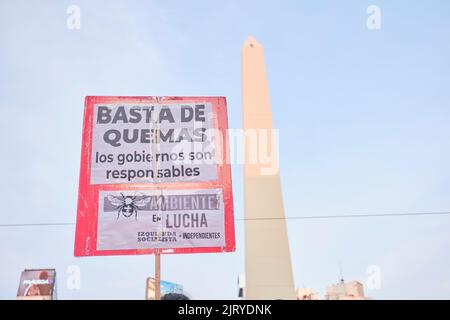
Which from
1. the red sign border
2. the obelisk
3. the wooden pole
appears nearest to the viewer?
the wooden pole

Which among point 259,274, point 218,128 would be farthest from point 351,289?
point 218,128

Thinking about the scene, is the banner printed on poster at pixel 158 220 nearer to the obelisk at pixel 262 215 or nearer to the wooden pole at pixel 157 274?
the wooden pole at pixel 157 274

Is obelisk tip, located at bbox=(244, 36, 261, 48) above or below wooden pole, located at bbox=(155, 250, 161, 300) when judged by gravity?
above

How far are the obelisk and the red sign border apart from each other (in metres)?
21.1

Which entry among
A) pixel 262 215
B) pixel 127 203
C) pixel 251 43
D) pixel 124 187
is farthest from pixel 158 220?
pixel 251 43

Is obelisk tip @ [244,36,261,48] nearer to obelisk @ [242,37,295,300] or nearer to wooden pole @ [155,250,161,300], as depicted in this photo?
obelisk @ [242,37,295,300]

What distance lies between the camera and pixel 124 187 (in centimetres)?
556

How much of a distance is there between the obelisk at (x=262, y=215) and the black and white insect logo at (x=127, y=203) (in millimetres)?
21587

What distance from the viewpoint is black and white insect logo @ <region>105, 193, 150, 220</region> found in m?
5.45

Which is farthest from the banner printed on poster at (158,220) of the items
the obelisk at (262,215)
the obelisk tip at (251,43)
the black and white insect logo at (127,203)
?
the obelisk tip at (251,43)

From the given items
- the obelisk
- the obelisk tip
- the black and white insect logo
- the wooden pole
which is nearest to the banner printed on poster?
the black and white insect logo

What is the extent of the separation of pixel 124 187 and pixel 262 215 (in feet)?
72.5

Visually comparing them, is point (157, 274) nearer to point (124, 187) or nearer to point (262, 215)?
point (124, 187)
